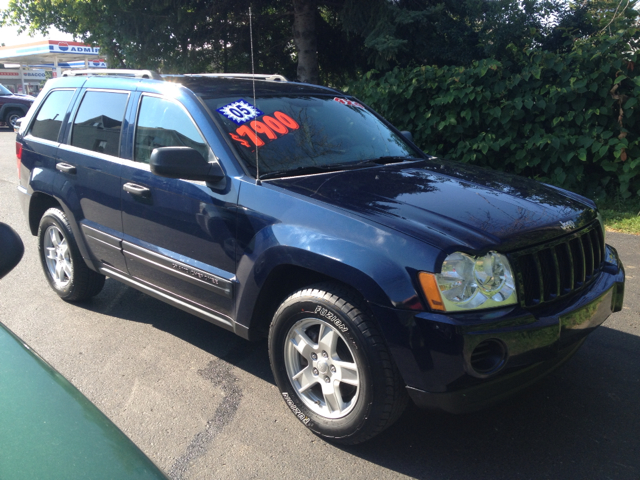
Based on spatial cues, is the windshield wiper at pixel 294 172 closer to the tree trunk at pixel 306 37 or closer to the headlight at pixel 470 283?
the headlight at pixel 470 283

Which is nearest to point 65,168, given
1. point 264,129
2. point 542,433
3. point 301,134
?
point 264,129

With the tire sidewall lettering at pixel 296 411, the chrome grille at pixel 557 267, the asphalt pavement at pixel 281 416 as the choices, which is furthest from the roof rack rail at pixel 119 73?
the chrome grille at pixel 557 267

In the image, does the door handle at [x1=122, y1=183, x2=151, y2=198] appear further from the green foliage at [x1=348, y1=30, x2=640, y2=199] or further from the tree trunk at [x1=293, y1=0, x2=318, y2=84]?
the tree trunk at [x1=293, y1=0, x2=318, y2=84]

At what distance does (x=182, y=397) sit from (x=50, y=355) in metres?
1.15

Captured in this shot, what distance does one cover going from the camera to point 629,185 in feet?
23.5

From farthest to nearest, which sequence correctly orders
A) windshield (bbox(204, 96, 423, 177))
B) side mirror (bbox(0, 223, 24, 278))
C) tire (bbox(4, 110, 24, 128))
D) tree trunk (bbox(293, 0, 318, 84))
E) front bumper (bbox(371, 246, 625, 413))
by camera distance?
tire (bbox(4, 110, 24, 128)) < tree trunk (bbox(293, 0, 318, 84)) < windshield (bbox(204, 96, 423, 177)) < front bumper (bbox(371, 246, 625, 413)) < side mirror (bbox(0, 223, 24, 278))

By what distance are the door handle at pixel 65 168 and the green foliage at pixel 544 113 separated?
5.26 m

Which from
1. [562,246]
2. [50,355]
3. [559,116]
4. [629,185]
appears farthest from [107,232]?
[629,185]

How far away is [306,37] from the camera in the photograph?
36.6 ft

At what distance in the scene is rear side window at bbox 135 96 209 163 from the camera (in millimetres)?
3463

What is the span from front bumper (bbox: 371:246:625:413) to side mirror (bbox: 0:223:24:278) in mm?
1422

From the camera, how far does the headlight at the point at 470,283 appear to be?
243cm

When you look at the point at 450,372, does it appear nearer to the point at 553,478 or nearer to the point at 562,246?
the point at 553,478

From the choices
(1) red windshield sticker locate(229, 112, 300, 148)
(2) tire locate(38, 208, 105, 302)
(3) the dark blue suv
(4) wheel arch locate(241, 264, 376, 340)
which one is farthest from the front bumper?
(2) tire locate(38, 208, 105, 302)
